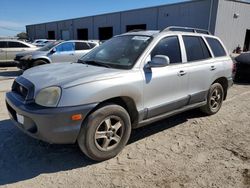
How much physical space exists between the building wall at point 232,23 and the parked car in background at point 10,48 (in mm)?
14047

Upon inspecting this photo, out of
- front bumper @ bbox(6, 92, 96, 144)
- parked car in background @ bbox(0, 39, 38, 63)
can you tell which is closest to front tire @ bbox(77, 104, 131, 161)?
front bumper @ bbox(6, 92, 96, 144)

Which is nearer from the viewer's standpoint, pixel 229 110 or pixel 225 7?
pixel 229 110

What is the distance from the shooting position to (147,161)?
3.61 meters

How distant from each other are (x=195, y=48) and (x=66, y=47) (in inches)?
300

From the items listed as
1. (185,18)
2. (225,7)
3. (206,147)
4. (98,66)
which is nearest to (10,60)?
(98,66)

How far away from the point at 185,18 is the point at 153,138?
63.5 ft

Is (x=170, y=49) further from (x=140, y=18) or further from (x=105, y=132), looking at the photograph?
(x=140, y=18)

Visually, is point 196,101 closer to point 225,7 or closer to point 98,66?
point 98,66

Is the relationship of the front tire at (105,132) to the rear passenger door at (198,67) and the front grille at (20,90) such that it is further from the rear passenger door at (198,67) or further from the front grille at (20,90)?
the rear passenger door at (198,67)

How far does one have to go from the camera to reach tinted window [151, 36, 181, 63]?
13.6ft

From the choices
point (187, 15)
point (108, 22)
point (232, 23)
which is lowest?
point (232, 23)

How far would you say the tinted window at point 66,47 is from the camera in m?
11.1

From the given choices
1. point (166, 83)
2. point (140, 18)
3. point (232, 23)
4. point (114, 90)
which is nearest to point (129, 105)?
point (114, 90)

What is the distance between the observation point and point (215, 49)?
5461mm
